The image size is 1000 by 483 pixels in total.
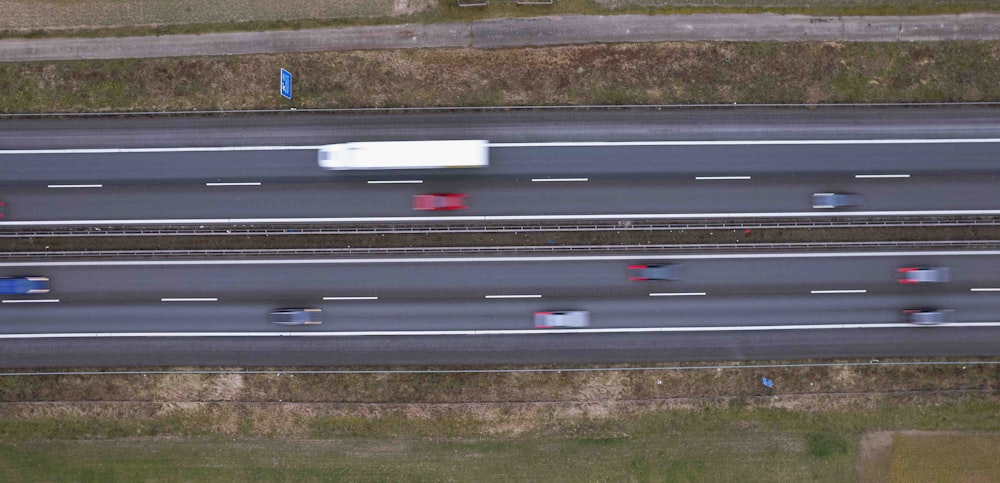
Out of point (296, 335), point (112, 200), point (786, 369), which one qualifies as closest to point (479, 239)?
point (296, 335)

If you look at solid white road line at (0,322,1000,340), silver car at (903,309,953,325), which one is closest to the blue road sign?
solid white road line at (0,322,1000,340)

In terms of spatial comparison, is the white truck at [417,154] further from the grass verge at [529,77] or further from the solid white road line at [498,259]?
the solid white road line at [498,259]

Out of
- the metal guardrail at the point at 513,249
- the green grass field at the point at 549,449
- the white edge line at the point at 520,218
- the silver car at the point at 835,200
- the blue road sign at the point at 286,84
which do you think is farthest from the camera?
the green grass field at the point at 549,449

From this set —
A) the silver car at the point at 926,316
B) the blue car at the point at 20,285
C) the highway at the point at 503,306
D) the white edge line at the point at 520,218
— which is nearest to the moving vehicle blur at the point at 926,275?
the highway at the point at 503,306

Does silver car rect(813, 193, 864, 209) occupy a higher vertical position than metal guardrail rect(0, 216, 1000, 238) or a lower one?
higher

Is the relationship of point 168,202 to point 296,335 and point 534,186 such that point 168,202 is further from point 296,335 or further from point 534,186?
point 534,186

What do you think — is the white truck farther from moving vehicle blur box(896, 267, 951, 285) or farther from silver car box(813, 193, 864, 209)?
moving vehicle blur box(896, 267, 951, 285)
